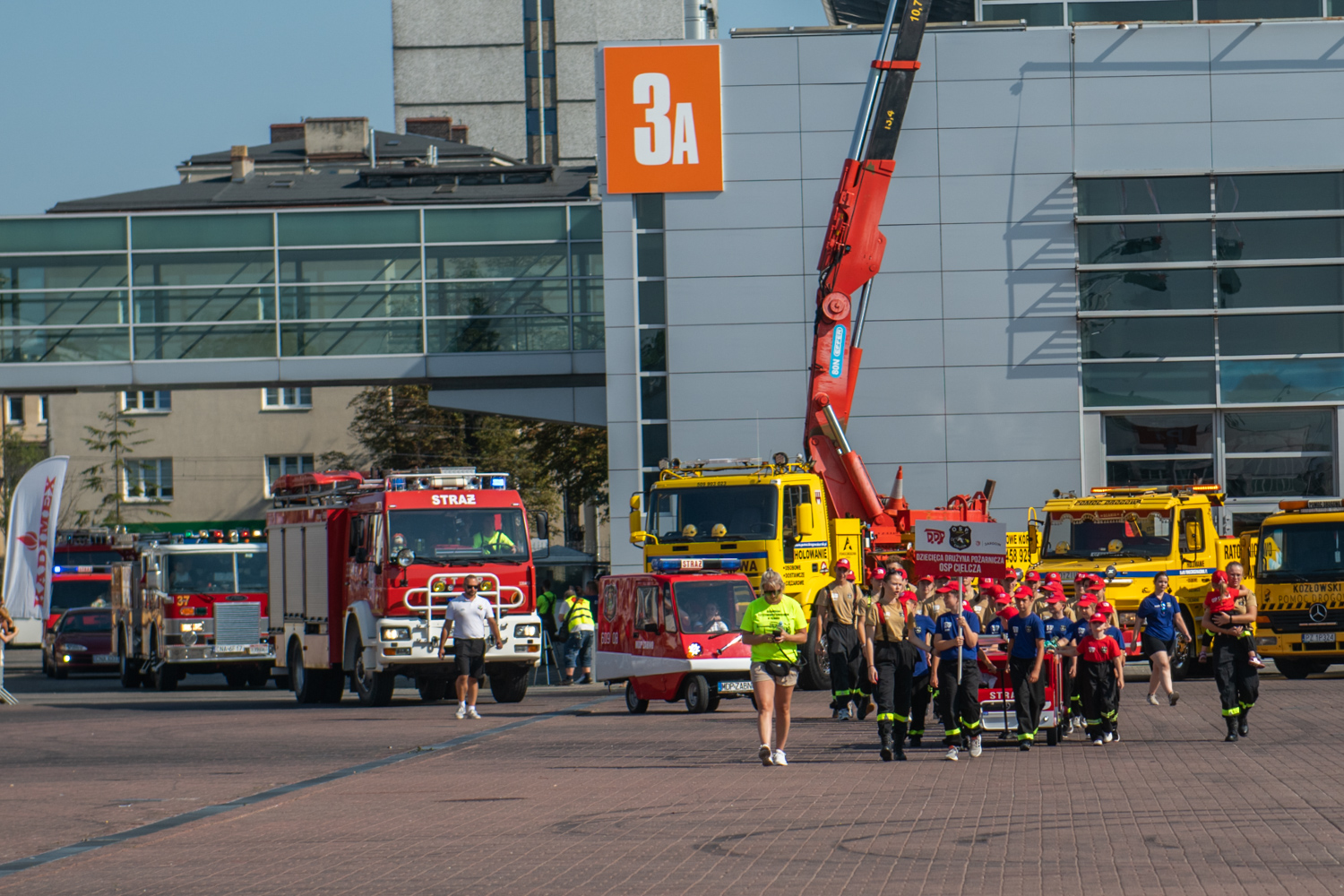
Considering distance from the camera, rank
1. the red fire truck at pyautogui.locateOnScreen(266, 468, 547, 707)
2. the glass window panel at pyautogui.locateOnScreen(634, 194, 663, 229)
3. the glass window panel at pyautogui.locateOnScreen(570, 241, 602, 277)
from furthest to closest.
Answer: the glass window panel at pyautogui.locateOnScreen(570, 241, 602, 277) < the glass window panel at pyautogui.locateOnScreen(634, 194, 663, 229) < the red fire truck at pyautogui.locateOnScreen(266, 468, 547, 707)

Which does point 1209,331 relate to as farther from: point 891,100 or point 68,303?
point 68,303

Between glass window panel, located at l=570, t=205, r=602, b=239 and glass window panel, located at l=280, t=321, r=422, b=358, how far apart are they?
3.93 meters

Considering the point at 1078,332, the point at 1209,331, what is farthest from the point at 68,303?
the point at 1209,331

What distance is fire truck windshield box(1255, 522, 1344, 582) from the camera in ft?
87.3

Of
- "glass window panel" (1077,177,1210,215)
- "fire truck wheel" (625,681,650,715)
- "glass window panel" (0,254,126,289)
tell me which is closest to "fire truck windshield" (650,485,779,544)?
"fire truck wheel" (625,681,650,715)

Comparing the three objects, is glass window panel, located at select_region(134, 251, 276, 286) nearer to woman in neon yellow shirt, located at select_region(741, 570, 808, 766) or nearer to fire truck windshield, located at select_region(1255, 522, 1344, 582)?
fire truck windshield, located at select_region(1255, 522, 1344, 582)

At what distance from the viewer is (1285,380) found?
3466 cm

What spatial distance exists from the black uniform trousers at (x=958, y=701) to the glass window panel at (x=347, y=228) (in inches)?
979

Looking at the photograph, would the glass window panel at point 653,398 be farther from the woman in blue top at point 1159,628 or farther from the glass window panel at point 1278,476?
the woman in blue top at point 1159,628

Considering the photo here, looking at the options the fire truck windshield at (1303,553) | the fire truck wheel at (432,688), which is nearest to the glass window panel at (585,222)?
the fire truck wheel at (432,688)

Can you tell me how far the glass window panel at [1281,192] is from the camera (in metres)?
34.6

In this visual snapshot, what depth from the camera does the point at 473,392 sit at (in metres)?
36.9

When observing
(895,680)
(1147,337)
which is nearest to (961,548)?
(895,680)

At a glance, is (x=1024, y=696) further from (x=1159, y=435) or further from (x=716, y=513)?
(x=1159, y=435)
